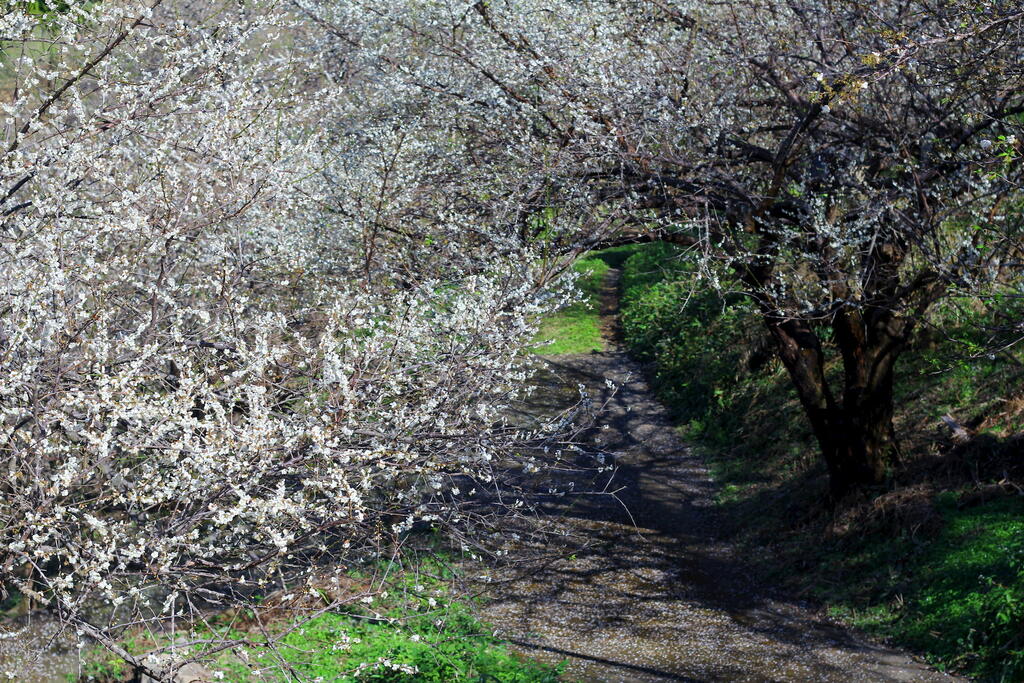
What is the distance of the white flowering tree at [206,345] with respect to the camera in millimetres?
4617

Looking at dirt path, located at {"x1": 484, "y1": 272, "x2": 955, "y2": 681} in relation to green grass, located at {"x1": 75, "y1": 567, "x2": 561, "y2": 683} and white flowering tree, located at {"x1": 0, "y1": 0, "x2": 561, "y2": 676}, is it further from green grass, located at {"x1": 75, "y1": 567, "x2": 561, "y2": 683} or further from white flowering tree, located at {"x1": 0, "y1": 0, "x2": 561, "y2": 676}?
white flowering tree, located at {"x1": 0, "y1": 0, "x2": 561, "y2": 676}

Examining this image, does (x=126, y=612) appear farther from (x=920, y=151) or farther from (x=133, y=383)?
(x=920, y=151)

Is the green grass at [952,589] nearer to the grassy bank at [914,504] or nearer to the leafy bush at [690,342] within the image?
the grassy bank at [914,504]

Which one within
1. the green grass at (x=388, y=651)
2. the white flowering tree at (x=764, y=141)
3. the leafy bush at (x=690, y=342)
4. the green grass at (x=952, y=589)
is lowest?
the green grass at (x=388, y=651)

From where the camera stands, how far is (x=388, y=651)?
705cm

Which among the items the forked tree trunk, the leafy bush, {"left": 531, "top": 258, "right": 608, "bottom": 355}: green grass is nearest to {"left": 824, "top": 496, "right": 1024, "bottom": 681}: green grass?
the forked tree trunk

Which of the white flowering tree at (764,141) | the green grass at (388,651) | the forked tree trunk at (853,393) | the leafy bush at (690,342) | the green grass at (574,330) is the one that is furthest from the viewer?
the green grass at (574,330)

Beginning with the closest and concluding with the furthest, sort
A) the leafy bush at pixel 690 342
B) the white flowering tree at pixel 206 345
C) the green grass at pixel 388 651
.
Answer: the white flowering tree at pixel 206 345 → the green grass at pixel 388 651 → the leafy bush at pixel 690 342

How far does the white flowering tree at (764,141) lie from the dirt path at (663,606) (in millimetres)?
1705

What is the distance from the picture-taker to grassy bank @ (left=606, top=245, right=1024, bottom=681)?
677 centimetres

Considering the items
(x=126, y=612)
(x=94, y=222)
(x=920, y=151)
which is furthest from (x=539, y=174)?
(x=126, y=612)

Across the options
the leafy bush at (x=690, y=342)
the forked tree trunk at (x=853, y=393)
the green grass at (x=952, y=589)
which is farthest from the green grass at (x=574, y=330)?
the green grass at (x=952, y=589)

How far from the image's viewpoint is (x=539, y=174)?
25.2 feet

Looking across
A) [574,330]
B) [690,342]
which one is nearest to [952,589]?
[690,342]
